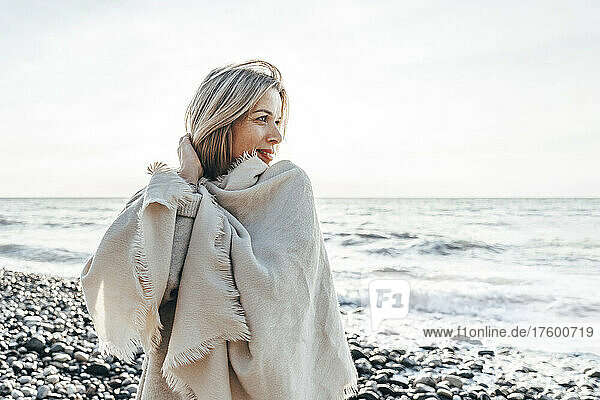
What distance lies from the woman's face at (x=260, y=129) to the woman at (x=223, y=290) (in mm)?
114

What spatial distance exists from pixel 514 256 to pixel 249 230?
14.9 metres

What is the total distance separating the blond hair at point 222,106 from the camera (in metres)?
1.82

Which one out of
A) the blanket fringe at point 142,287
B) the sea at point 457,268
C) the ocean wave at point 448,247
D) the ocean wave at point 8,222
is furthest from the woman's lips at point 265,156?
the ocean wave at point 8,222

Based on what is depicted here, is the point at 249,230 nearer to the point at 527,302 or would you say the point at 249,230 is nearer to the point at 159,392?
the point at 159,392

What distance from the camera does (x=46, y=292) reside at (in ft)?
30.0

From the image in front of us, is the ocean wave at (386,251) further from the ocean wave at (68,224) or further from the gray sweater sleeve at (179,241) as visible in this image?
the ocean wave at (68,224)

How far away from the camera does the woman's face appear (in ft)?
6.09

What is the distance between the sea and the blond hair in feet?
16.5

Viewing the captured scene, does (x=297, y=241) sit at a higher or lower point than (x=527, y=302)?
higher

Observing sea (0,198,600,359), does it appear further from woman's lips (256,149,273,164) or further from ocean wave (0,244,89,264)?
woman's lips (256,149,273,164)

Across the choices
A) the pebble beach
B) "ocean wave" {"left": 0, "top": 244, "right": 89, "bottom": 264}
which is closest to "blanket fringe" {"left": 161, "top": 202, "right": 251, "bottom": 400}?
the pebble beach

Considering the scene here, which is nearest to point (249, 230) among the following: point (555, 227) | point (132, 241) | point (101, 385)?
point (132, 241)

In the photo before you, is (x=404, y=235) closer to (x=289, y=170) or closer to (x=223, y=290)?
(x=289, y=170)

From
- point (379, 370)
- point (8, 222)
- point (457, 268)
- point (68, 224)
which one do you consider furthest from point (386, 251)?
point (8, 222)
